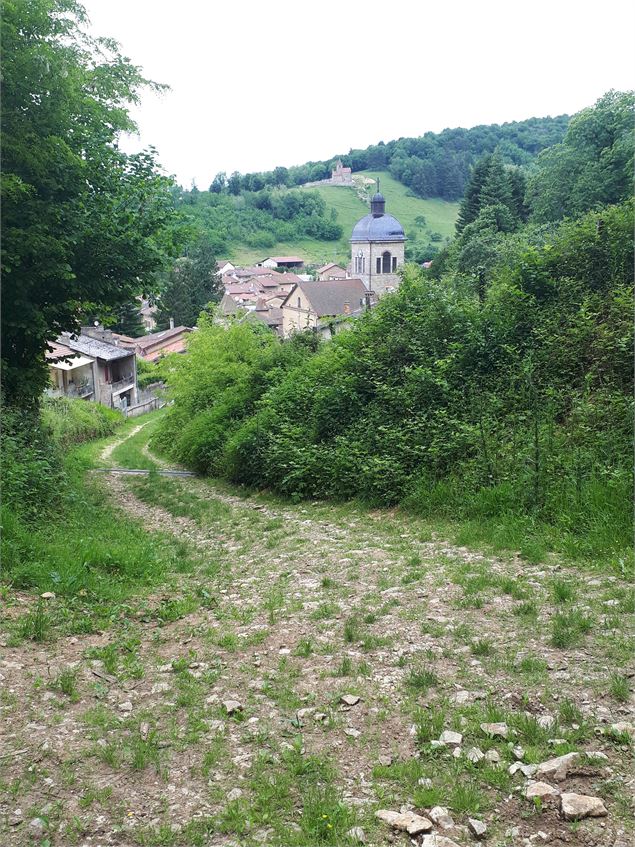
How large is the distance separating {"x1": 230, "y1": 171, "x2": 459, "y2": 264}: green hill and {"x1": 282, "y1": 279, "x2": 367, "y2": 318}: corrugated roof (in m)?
64.1

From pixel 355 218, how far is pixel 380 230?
8295 centimetres

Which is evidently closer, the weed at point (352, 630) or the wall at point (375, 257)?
the weed at point (352, 630)

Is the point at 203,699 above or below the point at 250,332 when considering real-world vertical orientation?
below

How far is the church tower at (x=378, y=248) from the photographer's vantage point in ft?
321

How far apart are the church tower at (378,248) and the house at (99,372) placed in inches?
1927

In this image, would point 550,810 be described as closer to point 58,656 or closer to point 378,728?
point 378,728

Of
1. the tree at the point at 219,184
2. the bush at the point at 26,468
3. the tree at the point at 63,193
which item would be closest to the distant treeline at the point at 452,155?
the tree at the point at 219,184

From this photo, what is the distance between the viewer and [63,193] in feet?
40.1

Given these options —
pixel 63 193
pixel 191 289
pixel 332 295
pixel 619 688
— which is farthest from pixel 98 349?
pixel 619 688

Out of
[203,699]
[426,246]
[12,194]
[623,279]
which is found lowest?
[203,699]

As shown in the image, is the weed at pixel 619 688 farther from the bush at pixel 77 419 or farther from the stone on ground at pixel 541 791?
the bush at pixel 77 419

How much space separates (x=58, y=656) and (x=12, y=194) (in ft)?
24.6

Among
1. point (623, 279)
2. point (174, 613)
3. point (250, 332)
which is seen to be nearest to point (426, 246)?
point (250, 332)

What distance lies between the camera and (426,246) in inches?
5320
